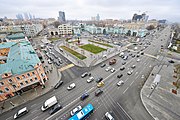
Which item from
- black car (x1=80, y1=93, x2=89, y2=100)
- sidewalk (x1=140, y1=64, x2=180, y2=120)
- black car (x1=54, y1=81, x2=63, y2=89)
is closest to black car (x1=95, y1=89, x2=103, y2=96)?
black car (x1=80, y1=93, x2=89, y2=100)

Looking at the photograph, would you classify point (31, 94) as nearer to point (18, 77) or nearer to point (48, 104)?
point (18, 77)

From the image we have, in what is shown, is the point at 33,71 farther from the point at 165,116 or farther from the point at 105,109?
the point at 165,116

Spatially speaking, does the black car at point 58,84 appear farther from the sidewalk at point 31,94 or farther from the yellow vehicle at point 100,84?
the yellow vehicle at point 100,84

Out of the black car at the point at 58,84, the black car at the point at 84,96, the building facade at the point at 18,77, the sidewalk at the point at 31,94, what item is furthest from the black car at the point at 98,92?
the building facade at the point at 18,77

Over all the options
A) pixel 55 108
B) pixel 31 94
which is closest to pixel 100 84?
pixel 55 108

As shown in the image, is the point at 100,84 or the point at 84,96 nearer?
the point at 84,96

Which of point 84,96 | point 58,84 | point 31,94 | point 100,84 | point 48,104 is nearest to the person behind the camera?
point 48,104

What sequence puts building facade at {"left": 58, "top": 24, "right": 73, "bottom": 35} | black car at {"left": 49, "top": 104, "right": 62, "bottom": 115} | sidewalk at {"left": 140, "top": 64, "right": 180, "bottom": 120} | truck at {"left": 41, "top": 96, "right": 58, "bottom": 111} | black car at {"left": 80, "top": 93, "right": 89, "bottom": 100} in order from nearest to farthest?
1. sidewalk at {"left": 140, "top": 64, "right": 180, "bottom": 120}
2. black car at {"left": 49, "top": 104, "right": 62, "bottom": 115}
3. truck at {"left": 41, "top": 96, "right": 58, "bottom": 111}
4. black car at {"left": 80, "top": 93, "right": 89, "bottom": 100}
5. building facade at {"left": 58, "top": 24, "right": 73, "bottom": 35}

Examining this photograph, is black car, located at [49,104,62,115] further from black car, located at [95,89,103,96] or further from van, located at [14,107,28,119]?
black car, located at [95,89,103,96]

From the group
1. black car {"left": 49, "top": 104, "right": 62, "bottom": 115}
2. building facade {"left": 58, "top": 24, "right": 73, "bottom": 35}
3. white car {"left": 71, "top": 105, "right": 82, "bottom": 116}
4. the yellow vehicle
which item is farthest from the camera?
building facade {"left": 58, "top": 24, "right": 73, "bottom": 35}
